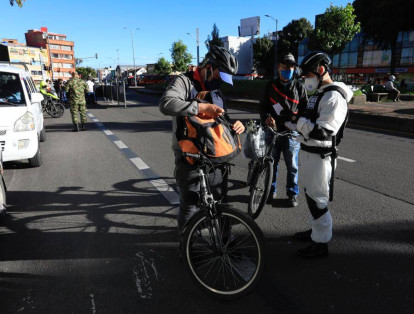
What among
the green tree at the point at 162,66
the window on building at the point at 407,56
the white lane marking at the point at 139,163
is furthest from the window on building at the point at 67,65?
the white lane marking at the point at 139,163

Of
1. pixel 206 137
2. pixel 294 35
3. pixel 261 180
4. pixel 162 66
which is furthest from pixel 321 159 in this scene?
pixel 162 66

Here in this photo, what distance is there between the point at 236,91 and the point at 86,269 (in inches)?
1027

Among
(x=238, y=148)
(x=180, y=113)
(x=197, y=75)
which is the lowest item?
(x=238, y=148)

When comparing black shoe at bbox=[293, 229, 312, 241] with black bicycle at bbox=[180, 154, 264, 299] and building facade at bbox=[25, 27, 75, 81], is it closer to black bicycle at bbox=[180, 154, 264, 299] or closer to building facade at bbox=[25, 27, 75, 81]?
black bicycle at bbox=[180, 154, 264, 299]

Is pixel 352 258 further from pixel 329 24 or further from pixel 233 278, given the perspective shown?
pixel 329 24

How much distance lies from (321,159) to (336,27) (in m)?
31.0

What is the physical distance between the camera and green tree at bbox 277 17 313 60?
214 ft

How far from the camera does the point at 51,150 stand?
26.2 feet

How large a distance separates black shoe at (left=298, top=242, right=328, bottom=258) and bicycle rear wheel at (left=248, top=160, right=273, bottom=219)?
96 centimetres

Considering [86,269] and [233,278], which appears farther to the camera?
[86,269]

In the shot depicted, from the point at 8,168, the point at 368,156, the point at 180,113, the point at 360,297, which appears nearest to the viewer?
the point at 180,113

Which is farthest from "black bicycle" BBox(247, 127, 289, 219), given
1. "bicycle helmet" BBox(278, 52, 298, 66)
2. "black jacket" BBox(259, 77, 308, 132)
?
"bicycle helmet" BBox(278, 52, 298, 66)

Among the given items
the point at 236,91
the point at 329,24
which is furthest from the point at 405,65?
the point at 236,91

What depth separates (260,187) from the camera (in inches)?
156
